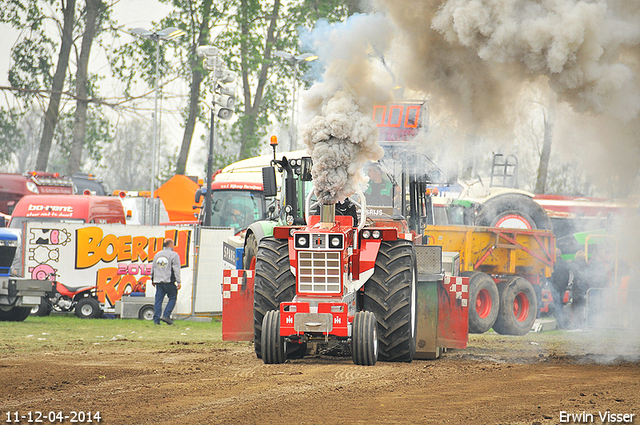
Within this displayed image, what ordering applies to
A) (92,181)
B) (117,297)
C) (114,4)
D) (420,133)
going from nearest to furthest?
1. (420,133)
2. (117,297)
3. (114,4)
4. (92,181)

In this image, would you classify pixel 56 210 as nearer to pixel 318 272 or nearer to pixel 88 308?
pixel 88 308

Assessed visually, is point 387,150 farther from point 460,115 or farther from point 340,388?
point 340,388

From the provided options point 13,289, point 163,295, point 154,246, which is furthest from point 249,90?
point 13,289

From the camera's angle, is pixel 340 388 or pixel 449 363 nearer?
pixel 340 388

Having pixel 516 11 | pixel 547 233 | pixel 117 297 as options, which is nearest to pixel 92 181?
pixel 117 297

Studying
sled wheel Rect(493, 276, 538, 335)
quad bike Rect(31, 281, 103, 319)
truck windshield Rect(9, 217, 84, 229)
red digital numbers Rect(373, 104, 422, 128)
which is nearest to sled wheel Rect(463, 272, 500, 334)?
sled wheel Rect(493, 276, 538, 335)

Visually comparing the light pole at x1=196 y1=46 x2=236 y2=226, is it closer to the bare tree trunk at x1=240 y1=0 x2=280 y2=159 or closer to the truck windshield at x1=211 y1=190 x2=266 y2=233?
the truck windshield at x1=211 y1=190 x2=266 y2=233

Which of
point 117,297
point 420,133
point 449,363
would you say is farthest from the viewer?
point 117,297

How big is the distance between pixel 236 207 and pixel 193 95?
42.4 ft

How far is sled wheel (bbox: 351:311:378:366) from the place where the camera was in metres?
9.47

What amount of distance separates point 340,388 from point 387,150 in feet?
16.3

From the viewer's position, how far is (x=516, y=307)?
18141 mm

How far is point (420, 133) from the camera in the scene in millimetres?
11969

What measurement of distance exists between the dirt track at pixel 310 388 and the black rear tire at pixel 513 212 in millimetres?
9744
